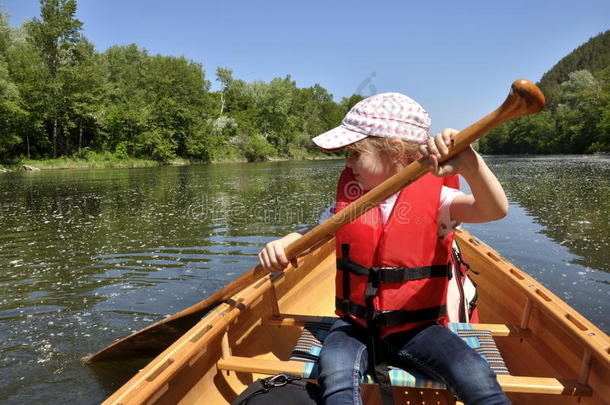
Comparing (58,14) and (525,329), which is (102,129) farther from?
(525,329)

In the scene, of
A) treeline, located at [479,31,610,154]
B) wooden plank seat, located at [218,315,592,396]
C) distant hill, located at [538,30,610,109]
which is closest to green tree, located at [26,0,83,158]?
wooden plank seat, located at [218,315,592,396]

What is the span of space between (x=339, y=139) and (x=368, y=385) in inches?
50.0

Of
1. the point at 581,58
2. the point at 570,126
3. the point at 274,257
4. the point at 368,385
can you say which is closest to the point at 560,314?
the point at 368,385

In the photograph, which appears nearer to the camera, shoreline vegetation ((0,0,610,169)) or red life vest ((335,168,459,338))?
red life vest ((335,168,459,338))

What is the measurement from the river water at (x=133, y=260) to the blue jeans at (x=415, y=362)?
2.15 metres

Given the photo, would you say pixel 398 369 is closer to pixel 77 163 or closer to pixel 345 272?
pixel 345 272

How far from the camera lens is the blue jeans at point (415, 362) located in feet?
4.85

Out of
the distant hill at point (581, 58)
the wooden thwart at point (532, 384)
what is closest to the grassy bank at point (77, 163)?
the wooden thwart at point (532, 384)

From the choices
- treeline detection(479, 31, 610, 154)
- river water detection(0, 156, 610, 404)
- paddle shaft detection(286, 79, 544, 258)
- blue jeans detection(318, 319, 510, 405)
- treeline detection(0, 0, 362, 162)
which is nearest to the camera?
paddle shaft detection(286, 79, 544, 258)

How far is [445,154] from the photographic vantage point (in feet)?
4.85

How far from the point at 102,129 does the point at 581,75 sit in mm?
58405

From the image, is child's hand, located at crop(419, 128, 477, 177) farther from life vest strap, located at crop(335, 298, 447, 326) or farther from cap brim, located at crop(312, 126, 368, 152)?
life vest strap, located at crop(335, 298, 447, 326)

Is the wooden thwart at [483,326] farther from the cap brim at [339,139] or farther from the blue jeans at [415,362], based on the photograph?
the cap brim at [339,139]

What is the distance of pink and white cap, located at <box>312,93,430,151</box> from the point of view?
67.9 inches
